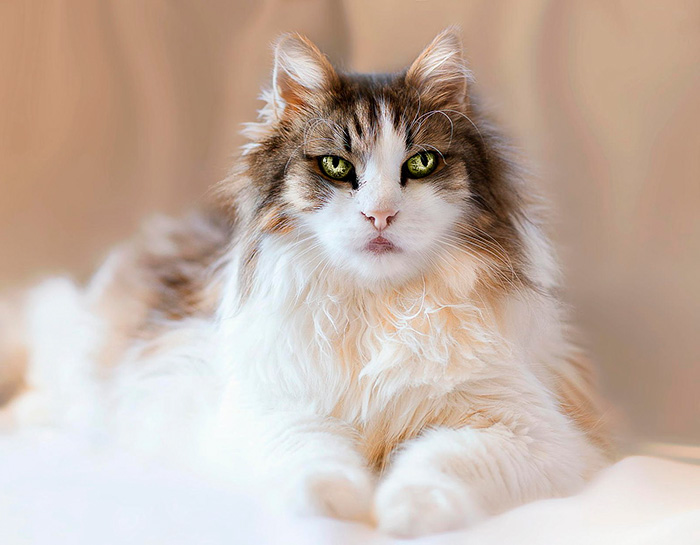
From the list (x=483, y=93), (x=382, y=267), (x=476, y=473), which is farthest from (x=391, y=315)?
(x=483, y=93)

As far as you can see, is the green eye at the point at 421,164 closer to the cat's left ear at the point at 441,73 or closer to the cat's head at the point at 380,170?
the cat's head at the point at 380,170

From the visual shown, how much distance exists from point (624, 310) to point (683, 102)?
0.54 metres

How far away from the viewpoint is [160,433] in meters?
1.71

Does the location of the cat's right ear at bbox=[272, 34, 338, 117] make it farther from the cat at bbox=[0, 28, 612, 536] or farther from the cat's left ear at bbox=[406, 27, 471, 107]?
the cat's left ear at bbox=[406, 27, 471, 107]

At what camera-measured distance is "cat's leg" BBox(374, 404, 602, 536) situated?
46.1 inches

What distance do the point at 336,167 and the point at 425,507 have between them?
0.64 meters

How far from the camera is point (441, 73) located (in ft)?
4.82

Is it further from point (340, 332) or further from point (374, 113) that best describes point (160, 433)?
point (374, 113)

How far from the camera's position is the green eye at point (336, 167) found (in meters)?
1.38

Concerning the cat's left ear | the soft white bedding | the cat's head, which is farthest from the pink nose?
the soft white bedding

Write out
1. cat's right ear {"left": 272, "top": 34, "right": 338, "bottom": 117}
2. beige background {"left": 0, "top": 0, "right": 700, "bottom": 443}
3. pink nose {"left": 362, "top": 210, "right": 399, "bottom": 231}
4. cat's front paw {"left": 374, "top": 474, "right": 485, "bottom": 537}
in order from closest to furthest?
cat's front paw {"left": 374, "top": 474, "right": 485, "bottom": 537} → pink nose {"left": 362, "top": 210, "right": 399, "bottom": 231} → cat's right ear {"left": 272, "top": 34, "right": 338, "bottom": 117} → beige background {"left": 0, "top": 0, "right": 700, "bottom": 443}

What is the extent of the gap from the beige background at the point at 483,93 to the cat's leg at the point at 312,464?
0.72 metres

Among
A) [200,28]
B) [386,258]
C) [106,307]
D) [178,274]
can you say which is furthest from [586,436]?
[200,28]

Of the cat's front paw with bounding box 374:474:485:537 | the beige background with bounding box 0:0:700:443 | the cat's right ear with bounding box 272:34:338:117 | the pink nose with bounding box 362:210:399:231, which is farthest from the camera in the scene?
the beige background with bounding box 0:0:700:443
